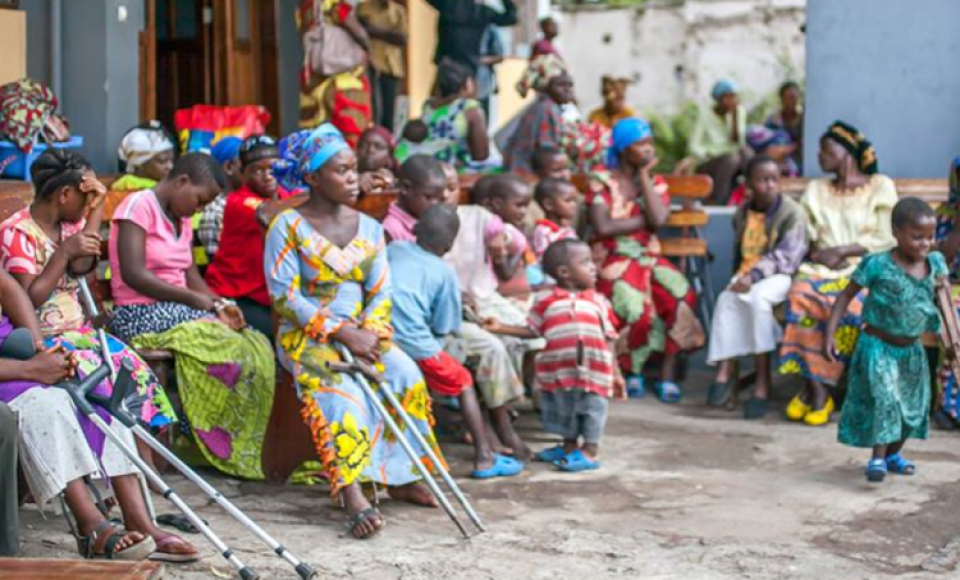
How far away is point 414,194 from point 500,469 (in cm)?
138

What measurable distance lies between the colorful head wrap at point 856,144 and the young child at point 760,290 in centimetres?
41

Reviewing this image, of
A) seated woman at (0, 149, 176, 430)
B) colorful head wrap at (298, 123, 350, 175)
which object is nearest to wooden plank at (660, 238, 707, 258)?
colorful head wrap at (298, 123, 350, 175)

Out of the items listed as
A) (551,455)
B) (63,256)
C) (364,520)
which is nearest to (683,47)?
(551,455)

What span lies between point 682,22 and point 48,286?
61.9ft

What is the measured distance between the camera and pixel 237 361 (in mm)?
6863

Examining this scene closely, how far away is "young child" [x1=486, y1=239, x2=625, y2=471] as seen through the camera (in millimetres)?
7289

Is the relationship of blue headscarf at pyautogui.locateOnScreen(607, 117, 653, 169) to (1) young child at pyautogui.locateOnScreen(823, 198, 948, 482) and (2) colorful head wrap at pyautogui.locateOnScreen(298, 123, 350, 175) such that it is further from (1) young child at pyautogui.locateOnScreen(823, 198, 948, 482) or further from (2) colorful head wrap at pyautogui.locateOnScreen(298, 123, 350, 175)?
(2) colorful head wrap at pyautogui.locateOnScreen(298, 123, 350, 175)

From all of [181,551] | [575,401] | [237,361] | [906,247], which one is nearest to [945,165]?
[906,247]

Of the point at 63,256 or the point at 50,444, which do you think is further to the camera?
the point at 63,256

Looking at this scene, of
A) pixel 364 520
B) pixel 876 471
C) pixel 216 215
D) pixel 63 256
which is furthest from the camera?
pixel 216 215

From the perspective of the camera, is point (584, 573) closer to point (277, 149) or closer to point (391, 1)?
point (277, 149)

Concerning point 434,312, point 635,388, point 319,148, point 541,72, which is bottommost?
point 635,388

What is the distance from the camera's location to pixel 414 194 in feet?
25.0

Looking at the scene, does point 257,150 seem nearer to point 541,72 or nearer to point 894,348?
point 894,348
